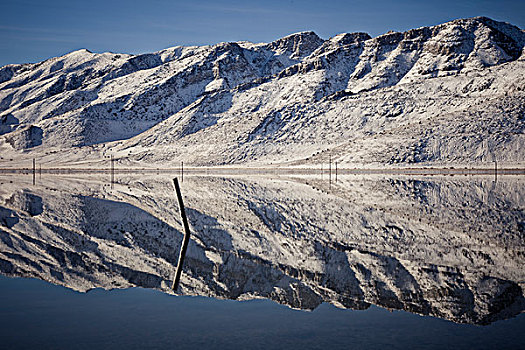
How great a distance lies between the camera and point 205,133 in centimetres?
12162

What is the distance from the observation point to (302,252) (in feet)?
58.2

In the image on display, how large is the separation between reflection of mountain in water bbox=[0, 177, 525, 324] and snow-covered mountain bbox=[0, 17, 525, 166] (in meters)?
64.9

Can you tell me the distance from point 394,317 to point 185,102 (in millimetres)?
135532

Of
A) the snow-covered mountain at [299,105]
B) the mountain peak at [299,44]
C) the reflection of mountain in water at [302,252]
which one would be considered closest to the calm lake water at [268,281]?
the reflection of mountain in water at [302,252]

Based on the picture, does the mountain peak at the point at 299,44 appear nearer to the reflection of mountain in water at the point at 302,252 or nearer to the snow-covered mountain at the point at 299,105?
the snow-covered mountain at the point at 299,105

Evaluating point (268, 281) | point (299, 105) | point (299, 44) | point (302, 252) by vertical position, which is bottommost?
point (268, 281)

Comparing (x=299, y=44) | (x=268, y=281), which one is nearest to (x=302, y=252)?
(x=268, y=281)

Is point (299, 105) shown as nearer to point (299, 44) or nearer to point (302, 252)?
point (299, 44)

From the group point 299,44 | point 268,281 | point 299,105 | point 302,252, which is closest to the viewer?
point 268,281

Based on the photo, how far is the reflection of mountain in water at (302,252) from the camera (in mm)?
12805

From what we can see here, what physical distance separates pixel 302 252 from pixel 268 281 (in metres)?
3.74

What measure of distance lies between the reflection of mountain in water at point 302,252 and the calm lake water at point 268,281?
→ 6 centimetres

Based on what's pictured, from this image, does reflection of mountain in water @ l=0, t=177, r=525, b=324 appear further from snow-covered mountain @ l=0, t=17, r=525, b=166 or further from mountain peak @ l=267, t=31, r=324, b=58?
mountain peak @ l=267, t=31, r=324, b=58

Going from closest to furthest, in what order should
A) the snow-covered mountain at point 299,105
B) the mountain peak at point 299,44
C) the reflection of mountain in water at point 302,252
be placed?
the reflection of mountain in water at point 302,252, the snow-covered mountain at point 299,105, the mountain peak at point 299,44
